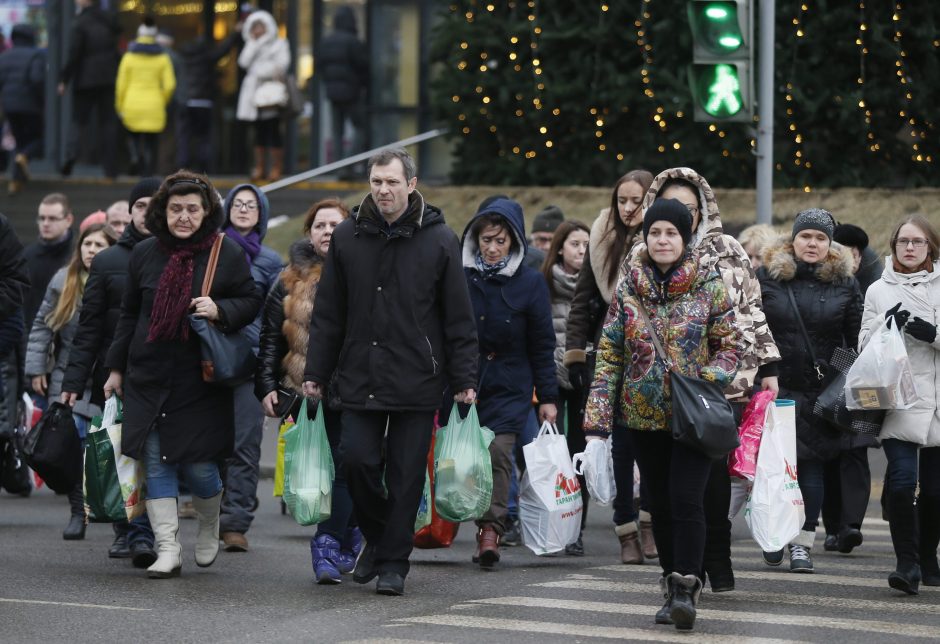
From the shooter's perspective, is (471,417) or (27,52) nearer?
(471,417)

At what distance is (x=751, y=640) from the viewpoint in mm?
7406

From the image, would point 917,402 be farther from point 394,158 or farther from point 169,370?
point 169,370

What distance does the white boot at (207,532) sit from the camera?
30.6 ft

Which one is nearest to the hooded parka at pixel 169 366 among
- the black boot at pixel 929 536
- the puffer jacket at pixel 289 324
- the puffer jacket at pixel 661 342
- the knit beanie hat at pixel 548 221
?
the puffer jacket at pixel 289 324

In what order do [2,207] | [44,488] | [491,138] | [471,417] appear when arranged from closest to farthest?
[471,417]
[44,488]
[491,138]
[2,207]

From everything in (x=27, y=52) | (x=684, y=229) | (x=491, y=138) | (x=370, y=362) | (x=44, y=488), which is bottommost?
(x=44, y=488)

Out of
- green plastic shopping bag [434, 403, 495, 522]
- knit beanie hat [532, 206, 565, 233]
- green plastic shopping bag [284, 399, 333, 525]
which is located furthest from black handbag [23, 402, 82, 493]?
knit beanie hat [532, 206, 565, 233]

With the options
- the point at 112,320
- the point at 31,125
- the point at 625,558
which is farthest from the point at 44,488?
the point at 31,125

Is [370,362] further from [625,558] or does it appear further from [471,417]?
[625,558]

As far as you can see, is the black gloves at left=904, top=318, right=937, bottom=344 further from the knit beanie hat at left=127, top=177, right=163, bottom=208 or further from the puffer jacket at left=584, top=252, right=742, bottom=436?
the knit beanie hat at left=127, top=177, right=163, bottom=208

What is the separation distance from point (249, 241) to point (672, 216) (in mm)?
3577

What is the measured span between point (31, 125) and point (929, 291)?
626 inches

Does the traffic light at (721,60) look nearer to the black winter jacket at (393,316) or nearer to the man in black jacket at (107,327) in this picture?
the man in black jacket at (107,327)

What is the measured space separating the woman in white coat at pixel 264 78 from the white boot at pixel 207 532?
1262 cm
